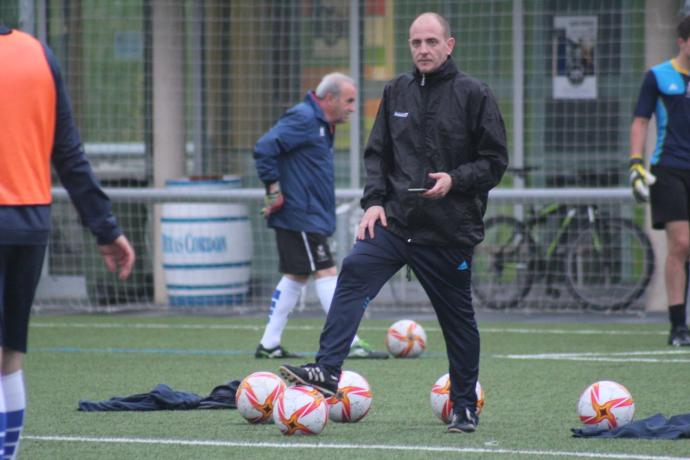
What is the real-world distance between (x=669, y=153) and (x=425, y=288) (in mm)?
4159

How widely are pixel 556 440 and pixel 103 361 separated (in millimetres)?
4627

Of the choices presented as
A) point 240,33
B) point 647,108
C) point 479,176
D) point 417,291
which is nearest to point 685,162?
point 647,108

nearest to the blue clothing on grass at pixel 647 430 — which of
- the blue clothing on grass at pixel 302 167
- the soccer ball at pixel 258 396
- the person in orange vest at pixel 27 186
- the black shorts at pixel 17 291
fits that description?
the soccer ball at pixel 258 396

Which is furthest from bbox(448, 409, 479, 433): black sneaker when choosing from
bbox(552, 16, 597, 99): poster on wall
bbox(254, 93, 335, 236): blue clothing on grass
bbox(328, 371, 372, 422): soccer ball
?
bbox(552, 16, 597, 99): poster on wall

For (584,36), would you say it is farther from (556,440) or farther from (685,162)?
(556,440)

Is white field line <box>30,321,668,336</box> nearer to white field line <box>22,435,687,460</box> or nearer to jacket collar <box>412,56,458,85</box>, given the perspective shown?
jacket collar <box>412,56,458,85</box>

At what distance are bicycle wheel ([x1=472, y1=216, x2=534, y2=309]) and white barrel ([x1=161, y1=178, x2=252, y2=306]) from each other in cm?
249

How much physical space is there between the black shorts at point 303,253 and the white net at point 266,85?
3.78 meters

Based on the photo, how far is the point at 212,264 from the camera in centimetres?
1410

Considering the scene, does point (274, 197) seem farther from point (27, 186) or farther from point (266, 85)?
point (266, 85)

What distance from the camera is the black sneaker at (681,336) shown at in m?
10.4

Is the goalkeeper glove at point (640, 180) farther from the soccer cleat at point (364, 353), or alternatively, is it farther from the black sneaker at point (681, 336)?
the soccer cleat at point (364, 353)

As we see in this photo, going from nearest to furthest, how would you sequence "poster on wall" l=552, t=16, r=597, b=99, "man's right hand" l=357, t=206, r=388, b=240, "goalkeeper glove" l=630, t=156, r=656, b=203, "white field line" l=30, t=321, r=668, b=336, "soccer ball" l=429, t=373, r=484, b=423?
"man's right hand" l=357, t=206, r=388, b=240, "soccer ball" l=429, t=373, r=484, b=423, "goalkeeper glove" l=630, t=156, r=656, b=203, "white field line" l=30, t=321, r=668, b=336, "poster on wall" l=552, t=16, r=597, b=99

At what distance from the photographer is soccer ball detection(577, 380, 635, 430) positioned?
6.67 metres
